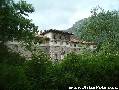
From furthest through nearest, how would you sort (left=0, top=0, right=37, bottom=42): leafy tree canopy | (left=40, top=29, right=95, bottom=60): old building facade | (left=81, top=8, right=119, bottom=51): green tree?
(left=40, top=29, right=95, bottom=60): old building facade < (left=81, top=8, right=119, bottom=51): green tree < (left=0, top=0, right=37, bottom=42): leafy tree canopy

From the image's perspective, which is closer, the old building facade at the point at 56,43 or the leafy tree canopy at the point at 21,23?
the leafy tree canopy at the point at 21,23

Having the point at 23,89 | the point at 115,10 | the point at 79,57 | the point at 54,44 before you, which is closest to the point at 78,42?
the point at 54,44

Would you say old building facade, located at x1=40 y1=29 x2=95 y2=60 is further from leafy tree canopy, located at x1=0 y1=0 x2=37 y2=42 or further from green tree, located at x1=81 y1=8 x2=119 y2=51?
leafy tree canopy, located at x1=0 y1=0 x2=37 y2=42

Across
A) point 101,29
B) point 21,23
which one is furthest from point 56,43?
point 21,23

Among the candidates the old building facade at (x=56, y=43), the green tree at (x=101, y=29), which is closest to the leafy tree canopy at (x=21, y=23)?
the green tree at (x=101, y=29)

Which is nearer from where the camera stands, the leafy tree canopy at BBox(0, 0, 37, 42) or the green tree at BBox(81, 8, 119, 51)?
the leafy tree canopy at BBox(0, 0, 37, 42)

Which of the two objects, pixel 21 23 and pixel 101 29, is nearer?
pixel 21 23

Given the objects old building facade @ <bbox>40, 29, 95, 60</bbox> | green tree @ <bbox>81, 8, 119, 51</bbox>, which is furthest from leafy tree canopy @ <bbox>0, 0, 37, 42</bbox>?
old building facade @ <bbox>40, 29, 95, 60</bbox>

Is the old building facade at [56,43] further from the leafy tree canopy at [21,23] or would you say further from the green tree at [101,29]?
the leafy tree canopy at [21,23]

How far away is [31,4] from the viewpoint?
1497 inches

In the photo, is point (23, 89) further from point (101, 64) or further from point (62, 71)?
point (101, 64)

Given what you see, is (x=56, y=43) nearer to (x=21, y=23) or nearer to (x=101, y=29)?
(x=101, y=29)

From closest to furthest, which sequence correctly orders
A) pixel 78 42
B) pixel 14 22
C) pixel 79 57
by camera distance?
1. pixel 79 57
2. pixel 14 22
3. pixel 78 42

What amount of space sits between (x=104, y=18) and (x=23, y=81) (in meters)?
42.0
